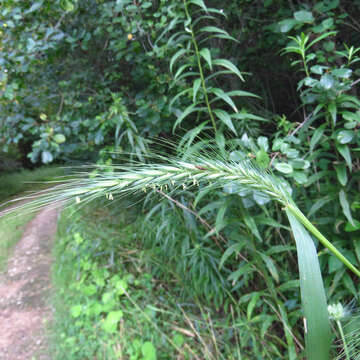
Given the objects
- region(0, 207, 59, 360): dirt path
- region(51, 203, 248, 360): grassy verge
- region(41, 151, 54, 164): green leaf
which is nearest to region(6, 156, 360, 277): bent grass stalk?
region(51, 203, 248, 360): grassy verge

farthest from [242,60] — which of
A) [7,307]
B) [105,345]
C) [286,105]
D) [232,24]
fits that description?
[7,307]

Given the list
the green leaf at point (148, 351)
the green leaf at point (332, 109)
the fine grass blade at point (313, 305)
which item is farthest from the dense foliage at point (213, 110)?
Answer: the fine grass blade at point (313, 305)

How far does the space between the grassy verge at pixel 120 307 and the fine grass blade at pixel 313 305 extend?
0.95m

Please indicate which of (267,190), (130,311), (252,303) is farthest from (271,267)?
(130,311)

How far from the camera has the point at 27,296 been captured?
2580 millimetres

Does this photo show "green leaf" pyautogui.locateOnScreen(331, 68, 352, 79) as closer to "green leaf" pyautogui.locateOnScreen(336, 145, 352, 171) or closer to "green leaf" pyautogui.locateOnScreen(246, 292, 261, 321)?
"green leaf" pyautogui.locateOnScreen(336, 145, 352, 171)

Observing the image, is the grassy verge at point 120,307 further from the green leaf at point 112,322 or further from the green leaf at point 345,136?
the green leaf at point 345,136

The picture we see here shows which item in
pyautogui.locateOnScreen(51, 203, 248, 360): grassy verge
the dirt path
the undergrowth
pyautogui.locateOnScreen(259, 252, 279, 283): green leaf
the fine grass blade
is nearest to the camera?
the fine grass blade

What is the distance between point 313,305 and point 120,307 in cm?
181

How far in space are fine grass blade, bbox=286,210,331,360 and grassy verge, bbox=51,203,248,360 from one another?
0.95 m

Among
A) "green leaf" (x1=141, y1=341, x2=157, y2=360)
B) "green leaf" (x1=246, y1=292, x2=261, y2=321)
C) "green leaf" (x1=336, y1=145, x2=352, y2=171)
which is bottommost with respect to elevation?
"green leaf" (x1=141, y1=341, x2=157, y2=360)

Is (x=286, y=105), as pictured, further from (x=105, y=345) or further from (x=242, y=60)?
(x=105, y=345)

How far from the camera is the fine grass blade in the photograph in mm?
500

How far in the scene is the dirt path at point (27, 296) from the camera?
214 centimetres
